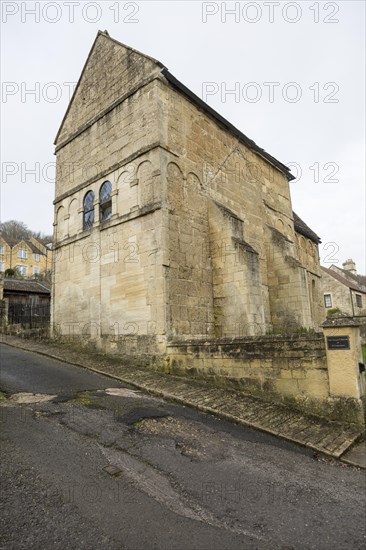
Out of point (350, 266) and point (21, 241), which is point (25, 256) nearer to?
point (21, 241)

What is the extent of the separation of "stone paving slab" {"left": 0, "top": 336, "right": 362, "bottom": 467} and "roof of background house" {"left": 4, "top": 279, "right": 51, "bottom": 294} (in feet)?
64.9

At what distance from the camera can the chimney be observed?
47275mm

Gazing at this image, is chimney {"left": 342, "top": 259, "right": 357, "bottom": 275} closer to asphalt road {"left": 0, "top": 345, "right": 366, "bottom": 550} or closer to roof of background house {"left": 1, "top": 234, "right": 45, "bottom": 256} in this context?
asphalt road {"left": 0, "top": 345, "right": 366, "bottom": 550}

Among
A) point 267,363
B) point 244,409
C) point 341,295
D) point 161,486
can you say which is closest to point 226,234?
point 267,363

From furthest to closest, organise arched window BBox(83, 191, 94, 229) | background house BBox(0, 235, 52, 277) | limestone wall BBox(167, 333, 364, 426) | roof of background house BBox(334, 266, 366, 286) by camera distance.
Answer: background house BBox(0, 235, 52, 277) → roof of background house BBox(334, 266, 366, 286) → arched window BBox(83, 191, 94, 229) → limestone wall BBox(167, 333, 364, 426)

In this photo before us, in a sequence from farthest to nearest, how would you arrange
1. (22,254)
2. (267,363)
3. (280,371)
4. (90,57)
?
1. (22,254)
2. (90,57)
3. (267,363)
4. (280,371)

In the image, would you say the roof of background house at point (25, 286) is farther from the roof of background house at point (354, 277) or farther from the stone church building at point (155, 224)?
the roof of background house at point (354, 277)

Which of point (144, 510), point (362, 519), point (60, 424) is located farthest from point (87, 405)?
point (362, 519)

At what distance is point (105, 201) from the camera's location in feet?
40.2

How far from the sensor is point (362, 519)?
10.5 feet

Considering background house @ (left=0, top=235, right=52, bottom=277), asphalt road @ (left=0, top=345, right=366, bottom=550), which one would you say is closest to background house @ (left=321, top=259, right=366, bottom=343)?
asphalt road @ (left=0, top=345, right=366, bottom=550)

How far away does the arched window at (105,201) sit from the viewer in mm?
12120

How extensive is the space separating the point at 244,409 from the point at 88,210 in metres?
9.92

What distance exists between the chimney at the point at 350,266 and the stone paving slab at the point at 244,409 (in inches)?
1794
